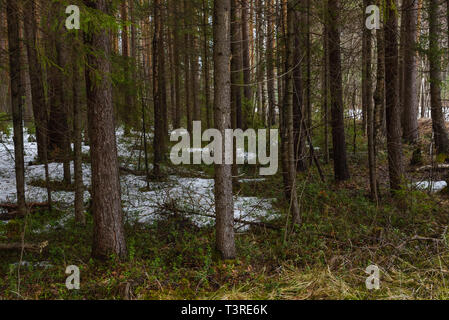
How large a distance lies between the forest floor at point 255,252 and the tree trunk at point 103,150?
36cm

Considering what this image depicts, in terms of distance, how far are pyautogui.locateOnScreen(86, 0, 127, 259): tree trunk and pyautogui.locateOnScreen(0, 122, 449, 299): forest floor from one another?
14.4 inches

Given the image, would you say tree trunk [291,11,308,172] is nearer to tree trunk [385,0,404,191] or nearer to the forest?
the forest

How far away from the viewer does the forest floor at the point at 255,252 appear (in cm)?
413

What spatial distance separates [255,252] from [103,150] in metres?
3.05

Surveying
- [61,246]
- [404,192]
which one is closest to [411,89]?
[404,192]

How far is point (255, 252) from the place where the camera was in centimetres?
548

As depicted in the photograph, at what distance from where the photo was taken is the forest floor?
13.6 ft

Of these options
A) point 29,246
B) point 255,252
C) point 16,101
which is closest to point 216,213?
point 255,252

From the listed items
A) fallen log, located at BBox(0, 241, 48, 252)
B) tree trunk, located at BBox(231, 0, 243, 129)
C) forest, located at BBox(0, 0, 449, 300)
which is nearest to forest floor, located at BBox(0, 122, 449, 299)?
forest, located at BBox(0, 0, 449, 300)

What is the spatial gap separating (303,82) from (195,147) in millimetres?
7811

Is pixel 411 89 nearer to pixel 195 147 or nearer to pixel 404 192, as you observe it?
pixel 404 192

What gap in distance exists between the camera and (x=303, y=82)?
424 inches

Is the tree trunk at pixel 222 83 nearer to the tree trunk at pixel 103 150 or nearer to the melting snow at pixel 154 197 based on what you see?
the tree trunk at pixel 103 150

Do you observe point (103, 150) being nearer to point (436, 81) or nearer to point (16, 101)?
point (16, 101)
